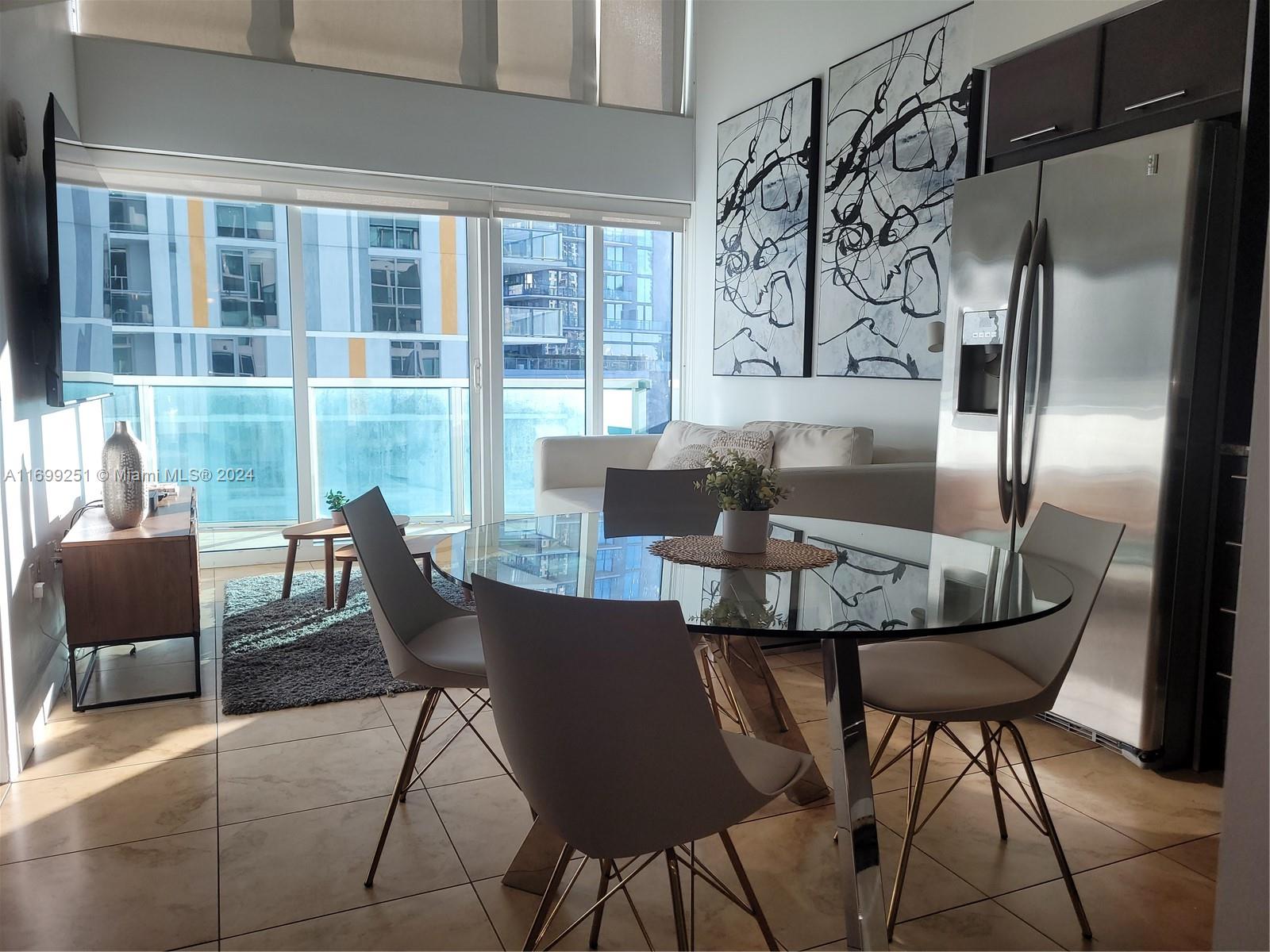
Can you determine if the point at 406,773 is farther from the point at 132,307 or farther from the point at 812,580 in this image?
the point at 132,307

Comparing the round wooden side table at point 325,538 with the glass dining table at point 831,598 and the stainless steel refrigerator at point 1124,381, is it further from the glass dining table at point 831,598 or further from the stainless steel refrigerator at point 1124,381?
the stainless steel refrigerator at point 1124,381

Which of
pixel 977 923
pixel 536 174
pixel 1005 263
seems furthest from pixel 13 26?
pixel 977 923

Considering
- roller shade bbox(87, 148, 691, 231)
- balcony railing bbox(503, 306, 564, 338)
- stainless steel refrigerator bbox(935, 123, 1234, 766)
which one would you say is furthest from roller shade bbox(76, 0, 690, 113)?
stainless steel refrigerator bbox(935, 123, 1234, 766)

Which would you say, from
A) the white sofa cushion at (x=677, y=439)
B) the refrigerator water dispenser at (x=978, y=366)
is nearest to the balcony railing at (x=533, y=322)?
the white sofa cushion at (x=677, y=439)

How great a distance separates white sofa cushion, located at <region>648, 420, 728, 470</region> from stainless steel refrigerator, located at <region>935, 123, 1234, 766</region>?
205cm

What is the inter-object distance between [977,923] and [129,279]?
16.7 feet

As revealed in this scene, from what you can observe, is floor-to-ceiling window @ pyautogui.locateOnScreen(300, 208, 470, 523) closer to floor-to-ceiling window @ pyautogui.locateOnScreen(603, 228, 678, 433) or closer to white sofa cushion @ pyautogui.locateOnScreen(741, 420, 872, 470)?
floor-to-ceiling window @ pyautogui.locateOnScreen(603, 228, 678, 433)

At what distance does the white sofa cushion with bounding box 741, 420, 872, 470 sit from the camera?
4.04 meters

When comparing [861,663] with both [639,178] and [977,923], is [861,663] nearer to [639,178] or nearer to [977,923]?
[977,923]

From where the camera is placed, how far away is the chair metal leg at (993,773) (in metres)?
2.09

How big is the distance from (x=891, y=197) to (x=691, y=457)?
5.10 feet

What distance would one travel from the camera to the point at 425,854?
2203 millimetres

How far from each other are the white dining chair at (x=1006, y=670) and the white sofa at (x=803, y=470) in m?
1.22

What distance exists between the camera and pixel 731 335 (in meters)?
5.63
